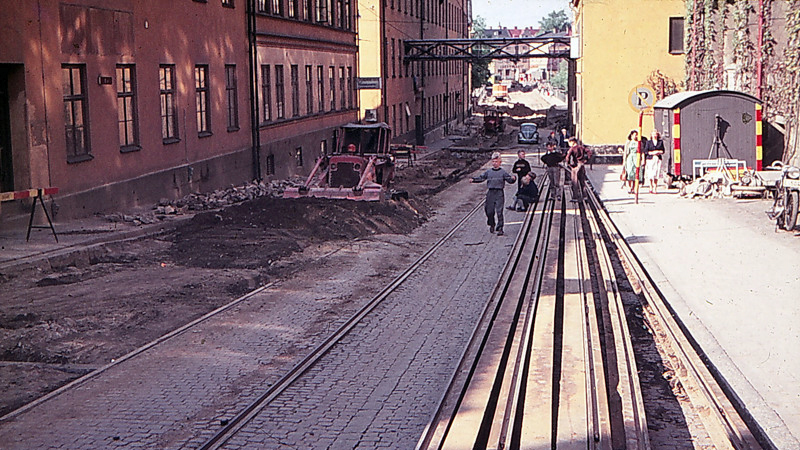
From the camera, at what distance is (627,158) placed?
2680cm

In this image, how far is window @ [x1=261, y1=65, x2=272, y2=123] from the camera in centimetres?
3008

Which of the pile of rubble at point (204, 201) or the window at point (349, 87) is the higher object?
the window at point (349, 87)

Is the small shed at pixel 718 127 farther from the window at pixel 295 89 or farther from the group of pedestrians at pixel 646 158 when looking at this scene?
the window at pixel 295 89

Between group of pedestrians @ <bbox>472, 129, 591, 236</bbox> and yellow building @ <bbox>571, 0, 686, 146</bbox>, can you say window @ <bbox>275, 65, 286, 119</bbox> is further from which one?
yellow building @ <bbox>571, 0, 686, 146</bbox>

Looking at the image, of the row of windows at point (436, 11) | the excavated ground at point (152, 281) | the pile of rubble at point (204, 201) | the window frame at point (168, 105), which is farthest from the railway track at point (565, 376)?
the row of windows at point (436, 11)

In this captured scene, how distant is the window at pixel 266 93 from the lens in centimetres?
3008

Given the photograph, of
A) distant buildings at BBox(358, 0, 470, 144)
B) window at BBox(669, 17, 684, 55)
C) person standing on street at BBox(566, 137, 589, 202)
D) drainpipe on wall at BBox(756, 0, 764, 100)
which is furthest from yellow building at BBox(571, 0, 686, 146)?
person standing on street at BBox(566, 137, 589, 202)

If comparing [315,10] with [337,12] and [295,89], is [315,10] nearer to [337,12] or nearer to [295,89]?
[337,12]

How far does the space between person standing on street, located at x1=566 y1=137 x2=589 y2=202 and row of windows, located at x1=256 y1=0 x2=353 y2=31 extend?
1135cm

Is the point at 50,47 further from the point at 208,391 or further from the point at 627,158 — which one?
the point at 627,158

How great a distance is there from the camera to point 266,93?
30406mm

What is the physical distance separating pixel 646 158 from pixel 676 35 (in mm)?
13168

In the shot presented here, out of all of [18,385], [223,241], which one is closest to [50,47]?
[223,241]

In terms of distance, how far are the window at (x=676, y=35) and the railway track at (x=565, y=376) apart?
2598 cm
